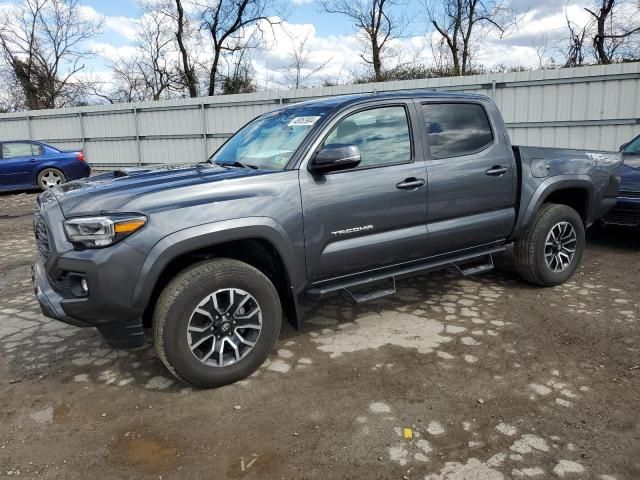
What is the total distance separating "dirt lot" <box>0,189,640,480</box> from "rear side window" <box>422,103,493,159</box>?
4.60 feet

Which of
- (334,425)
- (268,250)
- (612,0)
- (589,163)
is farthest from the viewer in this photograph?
(612,0)

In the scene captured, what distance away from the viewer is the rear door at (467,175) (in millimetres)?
4102

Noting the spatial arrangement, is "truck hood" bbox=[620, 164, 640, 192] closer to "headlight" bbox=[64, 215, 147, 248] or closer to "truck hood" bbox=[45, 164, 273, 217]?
"truck hood" bbox=[45, 164, 273, 217]

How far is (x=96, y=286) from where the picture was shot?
2.82 metres

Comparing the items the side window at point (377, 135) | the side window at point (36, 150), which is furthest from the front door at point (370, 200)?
the side window at point (36, 150)

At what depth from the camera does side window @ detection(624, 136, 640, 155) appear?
691 cm

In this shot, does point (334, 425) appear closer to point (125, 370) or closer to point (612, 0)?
point (125, 370)

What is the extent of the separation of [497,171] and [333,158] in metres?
1.79

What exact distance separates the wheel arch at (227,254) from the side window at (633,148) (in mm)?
5745

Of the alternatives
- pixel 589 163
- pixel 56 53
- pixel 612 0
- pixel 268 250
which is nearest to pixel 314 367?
pixel 268 250

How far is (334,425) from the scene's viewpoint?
282cm

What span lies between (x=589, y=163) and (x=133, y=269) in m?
4.40

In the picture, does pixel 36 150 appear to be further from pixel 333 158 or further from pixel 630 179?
pixel 630 179

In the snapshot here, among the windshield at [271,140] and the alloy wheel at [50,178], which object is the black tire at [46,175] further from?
the windshield at [271,140]
